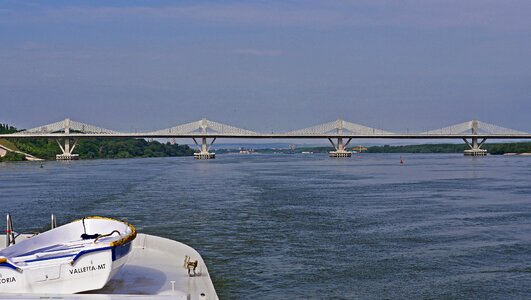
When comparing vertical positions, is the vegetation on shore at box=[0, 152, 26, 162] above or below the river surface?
above

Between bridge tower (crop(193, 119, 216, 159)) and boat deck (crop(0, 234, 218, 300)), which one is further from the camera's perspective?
bridge tower (crop(193, 119, 216, 159))

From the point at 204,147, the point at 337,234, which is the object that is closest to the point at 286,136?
the point at 204,147

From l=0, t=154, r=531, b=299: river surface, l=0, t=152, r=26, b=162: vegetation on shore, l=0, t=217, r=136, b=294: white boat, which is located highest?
l=0, t=152, r=26, b=162: vegetation on shore

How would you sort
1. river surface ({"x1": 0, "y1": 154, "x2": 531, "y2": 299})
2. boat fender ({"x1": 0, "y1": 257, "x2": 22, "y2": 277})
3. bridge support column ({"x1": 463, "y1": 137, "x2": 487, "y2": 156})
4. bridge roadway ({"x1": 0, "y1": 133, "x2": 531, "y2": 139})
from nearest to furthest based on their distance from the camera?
boat fender ({"x1": 0, "y1": 257, "x2": 22, "y2": 277}), river surface ({"x1": 0, "y1": 154, "x2": 531, "y2": 299}), bridge roadway ({"x1": 0, "y1": 133, "x2": 531, "y2": 139}), bridge support column ({"x1": 463, "y1": 137, "x2": 487, "y2": 156})

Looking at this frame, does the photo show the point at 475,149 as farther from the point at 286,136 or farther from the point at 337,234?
the point at 337,234

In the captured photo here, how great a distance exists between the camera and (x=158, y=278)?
39.4 feet

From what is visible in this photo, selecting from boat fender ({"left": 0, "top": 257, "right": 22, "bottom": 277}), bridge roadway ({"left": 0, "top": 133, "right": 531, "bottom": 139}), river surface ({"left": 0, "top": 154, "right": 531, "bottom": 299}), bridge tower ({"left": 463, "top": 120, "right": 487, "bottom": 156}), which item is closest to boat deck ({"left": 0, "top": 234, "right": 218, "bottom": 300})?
boat fender ({"left": 0, "top": 257, "right": 22, "bottom": 277})

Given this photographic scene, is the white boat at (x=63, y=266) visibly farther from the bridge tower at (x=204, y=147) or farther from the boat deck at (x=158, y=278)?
the bridge tower at (x=204, y=147)

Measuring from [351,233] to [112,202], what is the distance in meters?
18.4

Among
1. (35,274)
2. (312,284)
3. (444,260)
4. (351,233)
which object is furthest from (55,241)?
(351,233)

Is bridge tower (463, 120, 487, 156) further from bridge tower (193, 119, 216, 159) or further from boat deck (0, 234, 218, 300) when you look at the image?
boat deck (0, 234, 218, 300)

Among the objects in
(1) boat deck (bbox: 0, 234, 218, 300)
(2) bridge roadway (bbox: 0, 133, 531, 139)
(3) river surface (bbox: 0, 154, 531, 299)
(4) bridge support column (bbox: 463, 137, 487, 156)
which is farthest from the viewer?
(4) bridge support column (bbox: 463, 137, 487, 156)

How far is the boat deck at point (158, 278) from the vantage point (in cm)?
1080

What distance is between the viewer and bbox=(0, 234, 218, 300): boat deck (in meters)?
10.8
